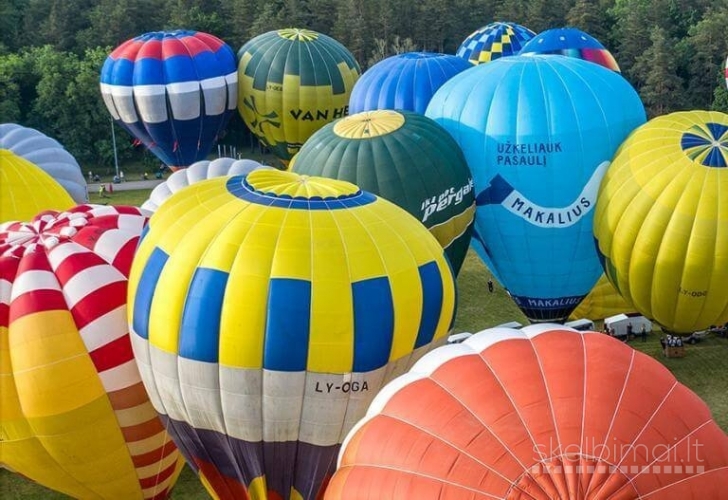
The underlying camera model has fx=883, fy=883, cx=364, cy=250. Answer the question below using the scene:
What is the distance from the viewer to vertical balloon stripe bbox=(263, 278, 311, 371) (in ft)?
29.7

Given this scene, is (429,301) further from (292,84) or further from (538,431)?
(292,84)

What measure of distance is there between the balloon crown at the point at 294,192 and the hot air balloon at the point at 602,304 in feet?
25.7

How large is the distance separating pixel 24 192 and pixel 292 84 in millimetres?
11111

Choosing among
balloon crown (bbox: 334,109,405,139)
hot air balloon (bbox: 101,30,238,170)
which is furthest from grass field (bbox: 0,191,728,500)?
hot air balloon (bbox: 101,30,238,170)

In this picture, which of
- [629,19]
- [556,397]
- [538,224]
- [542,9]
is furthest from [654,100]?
[556,397]

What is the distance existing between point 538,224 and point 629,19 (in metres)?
29.7

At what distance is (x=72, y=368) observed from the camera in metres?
10.1

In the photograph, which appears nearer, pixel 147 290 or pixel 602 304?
pixel 147 290

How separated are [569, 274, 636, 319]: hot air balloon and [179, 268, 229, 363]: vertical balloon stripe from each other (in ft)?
31.1

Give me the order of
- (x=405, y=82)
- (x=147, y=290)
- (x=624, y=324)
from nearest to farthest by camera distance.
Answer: (x=147, y=290) < (x=624, y=324) < (x=405, y=82)

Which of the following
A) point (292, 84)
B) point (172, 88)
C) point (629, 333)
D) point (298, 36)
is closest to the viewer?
point (629, 333)

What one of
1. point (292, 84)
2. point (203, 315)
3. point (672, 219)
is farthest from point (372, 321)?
point (292, 84)

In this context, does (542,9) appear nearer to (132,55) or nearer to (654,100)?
(654,100)

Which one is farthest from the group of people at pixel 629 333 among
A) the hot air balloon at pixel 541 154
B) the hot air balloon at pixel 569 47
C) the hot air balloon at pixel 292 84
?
the hot air balloon at pixel 292 84
